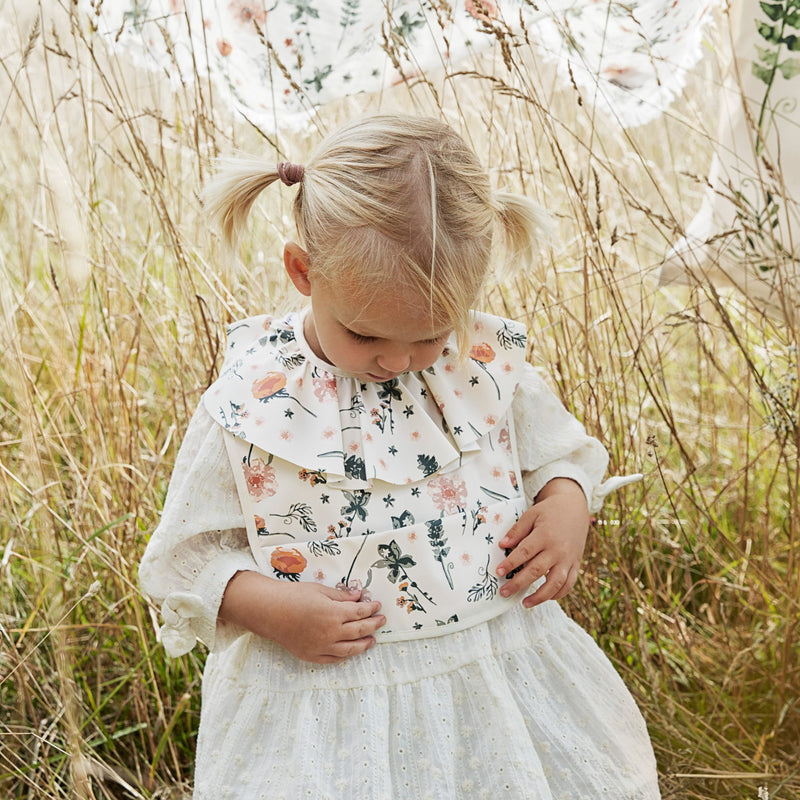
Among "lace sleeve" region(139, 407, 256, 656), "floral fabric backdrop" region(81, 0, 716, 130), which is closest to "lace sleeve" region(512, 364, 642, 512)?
"lace sleeve" region(139, 407, 256, 656)

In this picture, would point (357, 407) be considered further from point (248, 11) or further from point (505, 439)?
point (248, 11)

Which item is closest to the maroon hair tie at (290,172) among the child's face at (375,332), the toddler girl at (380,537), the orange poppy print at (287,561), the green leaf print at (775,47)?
the toddler girl at (380,537)

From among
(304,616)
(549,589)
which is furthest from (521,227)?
(304,616)

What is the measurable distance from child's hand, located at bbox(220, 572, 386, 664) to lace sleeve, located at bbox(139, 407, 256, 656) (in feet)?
0.10

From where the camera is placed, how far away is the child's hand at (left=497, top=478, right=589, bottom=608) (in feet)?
4.27

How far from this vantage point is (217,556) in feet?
4.16

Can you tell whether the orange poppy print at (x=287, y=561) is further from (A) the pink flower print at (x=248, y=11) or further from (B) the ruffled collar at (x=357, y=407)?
(A) the pink flower print at (x=248, y=11)

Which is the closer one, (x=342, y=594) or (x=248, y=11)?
(x=342, y=594)

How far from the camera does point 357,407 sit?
4.19 feet

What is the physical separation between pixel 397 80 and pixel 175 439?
2.78ft

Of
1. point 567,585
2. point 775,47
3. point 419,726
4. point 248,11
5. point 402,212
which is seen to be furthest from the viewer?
point 248,11

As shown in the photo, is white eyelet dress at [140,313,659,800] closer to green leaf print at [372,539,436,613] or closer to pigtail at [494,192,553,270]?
green leaf print at [372,539,436,613]

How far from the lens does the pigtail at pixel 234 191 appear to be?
4.26 feet

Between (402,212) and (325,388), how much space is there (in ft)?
0.88
